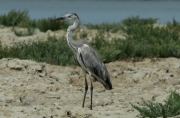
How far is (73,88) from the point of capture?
1383 cm

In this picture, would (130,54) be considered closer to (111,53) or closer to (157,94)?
(111,53)

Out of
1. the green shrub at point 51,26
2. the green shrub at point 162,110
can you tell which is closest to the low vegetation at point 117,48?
the green shrub at point 51,26

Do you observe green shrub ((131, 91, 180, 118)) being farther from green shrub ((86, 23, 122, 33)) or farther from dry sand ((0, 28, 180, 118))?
green shrub ((86, 23, 122, 33))

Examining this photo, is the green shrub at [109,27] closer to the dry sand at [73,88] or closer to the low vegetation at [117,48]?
the low vegetation at [117,48]

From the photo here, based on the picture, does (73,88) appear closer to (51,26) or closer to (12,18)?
(51,26)

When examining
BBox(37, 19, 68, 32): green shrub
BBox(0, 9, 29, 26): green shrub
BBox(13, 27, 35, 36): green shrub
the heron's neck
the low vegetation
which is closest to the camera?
the heron's neck

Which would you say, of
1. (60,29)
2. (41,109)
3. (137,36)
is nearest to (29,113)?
(41,109)

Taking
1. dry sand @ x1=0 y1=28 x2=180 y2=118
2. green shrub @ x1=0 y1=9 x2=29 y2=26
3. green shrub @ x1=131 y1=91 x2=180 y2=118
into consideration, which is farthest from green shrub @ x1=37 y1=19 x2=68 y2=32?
green shrub @ x1=131 y1=91 x2=180 y2=118

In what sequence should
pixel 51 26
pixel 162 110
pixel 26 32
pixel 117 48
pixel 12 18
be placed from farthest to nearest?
pixel 12 18, pixel 51 26, pixel 26 32, pixel 117 48, pixel 162 110

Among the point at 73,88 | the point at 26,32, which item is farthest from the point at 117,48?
the point at 26,32

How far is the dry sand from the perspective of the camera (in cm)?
1174

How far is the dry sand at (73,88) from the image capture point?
11742mm

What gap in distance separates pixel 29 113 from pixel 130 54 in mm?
5762

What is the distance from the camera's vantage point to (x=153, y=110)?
1118 centimetres
